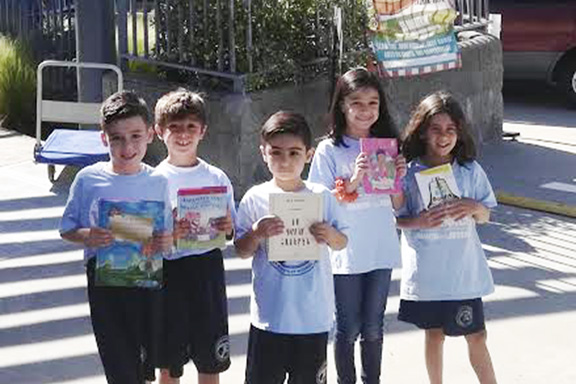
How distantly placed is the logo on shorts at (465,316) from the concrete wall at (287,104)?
371 cm

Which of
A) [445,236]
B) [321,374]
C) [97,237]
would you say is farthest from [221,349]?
[445,236]

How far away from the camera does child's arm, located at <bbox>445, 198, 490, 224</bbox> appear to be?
478cm

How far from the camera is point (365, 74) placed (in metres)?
4.89

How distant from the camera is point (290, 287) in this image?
440 cm

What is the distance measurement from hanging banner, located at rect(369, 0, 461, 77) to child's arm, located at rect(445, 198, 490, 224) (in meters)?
3.48

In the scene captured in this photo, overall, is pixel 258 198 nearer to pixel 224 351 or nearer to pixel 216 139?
pixel 224 351

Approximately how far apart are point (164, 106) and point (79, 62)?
4.92 meters

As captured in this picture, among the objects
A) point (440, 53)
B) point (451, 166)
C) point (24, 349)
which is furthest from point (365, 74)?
point (440, 53)

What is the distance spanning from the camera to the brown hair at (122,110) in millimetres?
4402

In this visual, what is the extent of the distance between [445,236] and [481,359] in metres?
0.56

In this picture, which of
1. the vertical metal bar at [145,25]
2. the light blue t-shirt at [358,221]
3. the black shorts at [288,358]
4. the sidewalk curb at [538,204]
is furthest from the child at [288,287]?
the vertical metal bar at [145,25]

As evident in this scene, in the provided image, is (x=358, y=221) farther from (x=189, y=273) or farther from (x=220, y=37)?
(x=220, y=37)

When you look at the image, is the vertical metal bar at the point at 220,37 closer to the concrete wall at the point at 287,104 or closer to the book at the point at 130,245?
the concrete wall at the point at 287,104

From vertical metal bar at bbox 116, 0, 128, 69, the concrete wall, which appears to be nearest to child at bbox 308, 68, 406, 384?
the concrete wall
